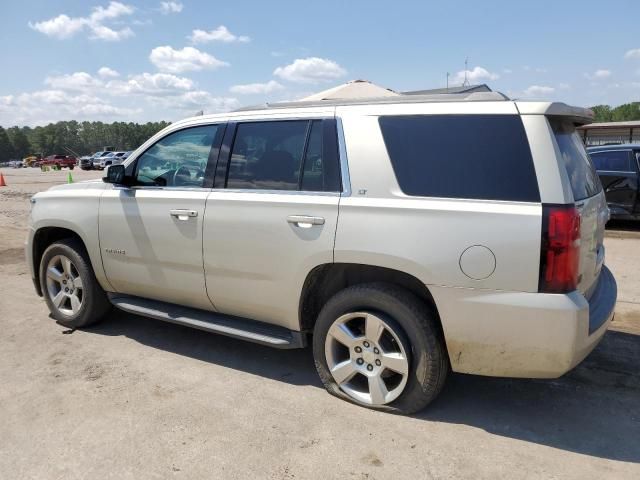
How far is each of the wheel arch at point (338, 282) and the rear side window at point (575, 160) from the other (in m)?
1.02

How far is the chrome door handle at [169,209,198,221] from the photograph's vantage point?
3930 millimetres

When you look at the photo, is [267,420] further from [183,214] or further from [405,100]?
[405,100]

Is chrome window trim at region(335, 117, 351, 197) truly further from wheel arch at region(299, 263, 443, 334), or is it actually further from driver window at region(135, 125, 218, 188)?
driver window at region(135, 125, 218, 188)

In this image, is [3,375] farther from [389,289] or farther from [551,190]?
[551,190]

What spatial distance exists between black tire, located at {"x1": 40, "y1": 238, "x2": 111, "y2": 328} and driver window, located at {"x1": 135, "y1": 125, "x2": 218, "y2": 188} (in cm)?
97

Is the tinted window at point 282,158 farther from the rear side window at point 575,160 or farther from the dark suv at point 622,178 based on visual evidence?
the dark suv at point 622,178

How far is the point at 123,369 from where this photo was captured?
406 cm

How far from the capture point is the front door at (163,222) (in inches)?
157

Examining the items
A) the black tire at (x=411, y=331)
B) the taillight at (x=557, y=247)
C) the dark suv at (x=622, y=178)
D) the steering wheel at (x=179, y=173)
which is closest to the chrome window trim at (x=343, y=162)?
the black tire at (x=411, y=331)

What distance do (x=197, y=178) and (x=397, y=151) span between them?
5.45ft

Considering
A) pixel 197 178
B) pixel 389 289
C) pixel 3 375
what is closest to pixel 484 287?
pixel 389 289

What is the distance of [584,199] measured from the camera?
121 inches

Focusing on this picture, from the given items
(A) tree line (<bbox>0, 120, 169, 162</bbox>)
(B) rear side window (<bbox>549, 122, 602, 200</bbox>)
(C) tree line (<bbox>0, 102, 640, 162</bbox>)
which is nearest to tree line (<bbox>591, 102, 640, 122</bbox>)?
(C) tree line (<bbox>0, 102, 640, 162</bbox>)

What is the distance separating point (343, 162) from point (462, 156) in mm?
764
